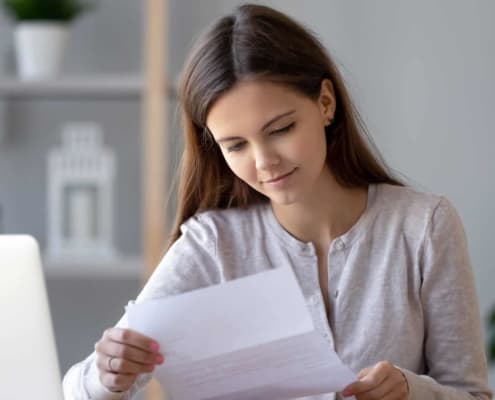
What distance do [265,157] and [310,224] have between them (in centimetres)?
24

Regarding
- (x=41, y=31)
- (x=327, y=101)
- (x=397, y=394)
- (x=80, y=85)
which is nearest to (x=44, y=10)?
(x=41, y=31)

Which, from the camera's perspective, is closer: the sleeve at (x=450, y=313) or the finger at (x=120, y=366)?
the finger at (x=120, y=366)

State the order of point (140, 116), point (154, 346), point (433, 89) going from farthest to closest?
point (140, 116) < point (433, 89) < point (154, 346)

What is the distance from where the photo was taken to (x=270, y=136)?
133cm

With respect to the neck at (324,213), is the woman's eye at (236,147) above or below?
above

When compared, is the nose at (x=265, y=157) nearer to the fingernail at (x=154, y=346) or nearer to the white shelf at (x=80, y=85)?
the fingernail at (x=154, y=346)

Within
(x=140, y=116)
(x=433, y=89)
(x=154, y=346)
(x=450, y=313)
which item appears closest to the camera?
(x=154, y=346)

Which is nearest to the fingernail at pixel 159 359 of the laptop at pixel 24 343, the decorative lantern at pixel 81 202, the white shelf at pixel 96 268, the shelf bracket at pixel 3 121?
the laptop at pixel 24 343

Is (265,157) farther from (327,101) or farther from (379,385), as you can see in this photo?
(379,385)

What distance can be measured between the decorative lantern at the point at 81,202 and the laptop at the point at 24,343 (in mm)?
1894

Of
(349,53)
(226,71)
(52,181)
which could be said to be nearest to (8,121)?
(52,181)

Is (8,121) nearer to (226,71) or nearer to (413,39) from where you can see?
(413,39)

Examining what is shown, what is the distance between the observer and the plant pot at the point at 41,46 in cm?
286

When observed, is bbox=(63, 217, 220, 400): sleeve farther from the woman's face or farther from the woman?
the woman's face
